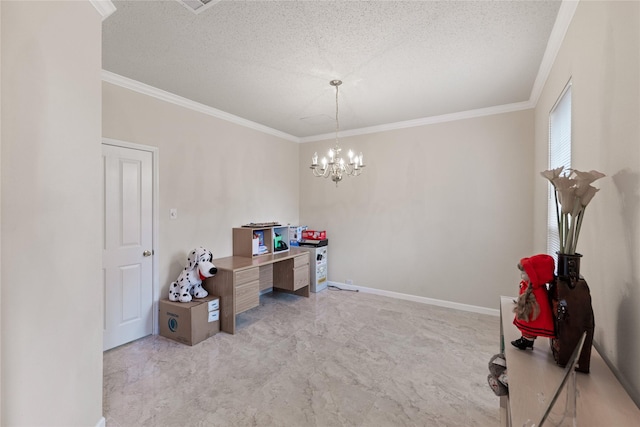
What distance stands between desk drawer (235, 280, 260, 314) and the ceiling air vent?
259 centimetres

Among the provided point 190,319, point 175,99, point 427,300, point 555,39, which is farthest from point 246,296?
point 555,39

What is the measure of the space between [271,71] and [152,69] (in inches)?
45.3

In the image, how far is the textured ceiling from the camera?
184 cm

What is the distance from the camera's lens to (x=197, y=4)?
5.81 ft

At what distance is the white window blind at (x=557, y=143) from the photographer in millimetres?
1965

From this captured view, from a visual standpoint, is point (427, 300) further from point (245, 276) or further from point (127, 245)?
point (127, 245)

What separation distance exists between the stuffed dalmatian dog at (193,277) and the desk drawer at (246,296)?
1.20 ft

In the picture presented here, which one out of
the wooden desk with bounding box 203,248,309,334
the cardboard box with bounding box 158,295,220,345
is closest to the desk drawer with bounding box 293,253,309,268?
the wooden desk with bounding box 203,248,309,334

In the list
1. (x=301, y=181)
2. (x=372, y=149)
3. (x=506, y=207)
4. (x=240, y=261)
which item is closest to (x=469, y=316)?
(x=506, y=207)

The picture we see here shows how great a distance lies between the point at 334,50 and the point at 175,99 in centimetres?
212

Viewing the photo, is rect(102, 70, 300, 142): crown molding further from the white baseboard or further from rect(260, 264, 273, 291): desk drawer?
the white baseboard

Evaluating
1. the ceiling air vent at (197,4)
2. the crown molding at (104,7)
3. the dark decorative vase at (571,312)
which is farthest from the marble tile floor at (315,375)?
the ceiling air vent at (197,4)

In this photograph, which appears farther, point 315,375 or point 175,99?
point 175,99

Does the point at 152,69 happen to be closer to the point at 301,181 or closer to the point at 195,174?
the point at 195,174
